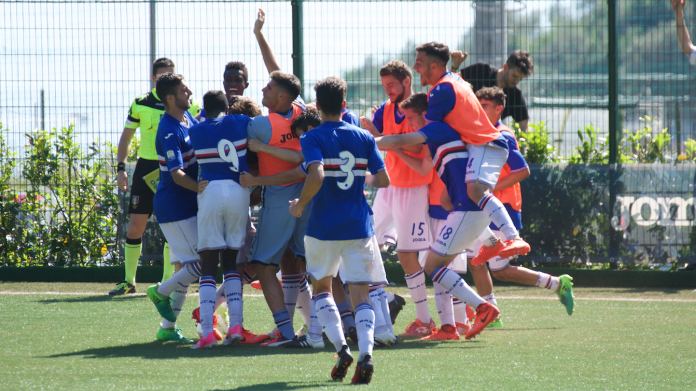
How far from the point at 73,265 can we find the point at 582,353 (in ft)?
23.1

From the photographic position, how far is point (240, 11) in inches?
379

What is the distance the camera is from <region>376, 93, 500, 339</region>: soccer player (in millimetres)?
5512

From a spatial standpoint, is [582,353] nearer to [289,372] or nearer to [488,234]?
[488,234]

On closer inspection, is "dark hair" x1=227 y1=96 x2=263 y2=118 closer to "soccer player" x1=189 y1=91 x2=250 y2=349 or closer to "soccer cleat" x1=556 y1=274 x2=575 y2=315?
"soccer player" x1=189 y1=91 x2=250 y2=349

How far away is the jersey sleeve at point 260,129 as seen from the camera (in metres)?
5.49

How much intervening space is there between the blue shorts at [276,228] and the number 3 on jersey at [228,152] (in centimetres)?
34

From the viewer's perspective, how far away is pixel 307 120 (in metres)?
5.46

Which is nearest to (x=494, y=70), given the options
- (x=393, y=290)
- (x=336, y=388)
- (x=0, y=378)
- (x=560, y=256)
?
(x=560, y=256)

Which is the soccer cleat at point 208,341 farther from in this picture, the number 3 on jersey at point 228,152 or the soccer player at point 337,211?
the number 3 on jersey at point 228,152

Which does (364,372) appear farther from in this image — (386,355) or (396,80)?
(396,80)

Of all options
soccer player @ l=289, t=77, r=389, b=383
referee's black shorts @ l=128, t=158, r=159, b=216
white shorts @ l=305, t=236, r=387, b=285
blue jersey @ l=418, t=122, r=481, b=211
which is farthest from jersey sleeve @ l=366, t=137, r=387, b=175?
referee's black shorts @ l=128, t=158, r=159, b=216

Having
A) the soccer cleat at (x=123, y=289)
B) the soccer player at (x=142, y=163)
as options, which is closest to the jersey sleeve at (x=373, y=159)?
the soccer player at (x=142, y=163)

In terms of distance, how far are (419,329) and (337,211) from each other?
1964 mm

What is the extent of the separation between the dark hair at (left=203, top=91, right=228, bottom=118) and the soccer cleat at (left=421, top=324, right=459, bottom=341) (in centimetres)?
232
